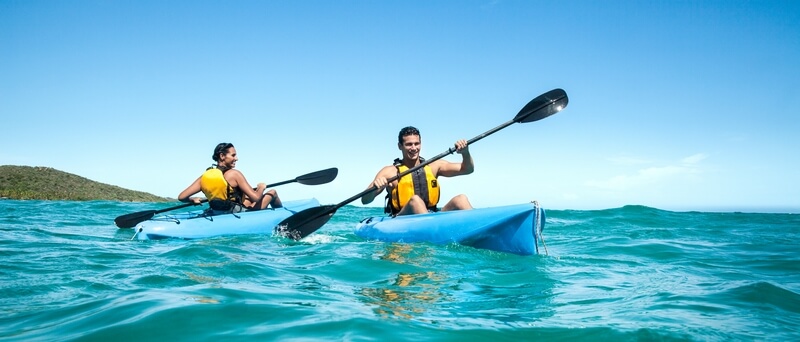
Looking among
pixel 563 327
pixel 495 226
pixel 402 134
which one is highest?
pixel 402 134

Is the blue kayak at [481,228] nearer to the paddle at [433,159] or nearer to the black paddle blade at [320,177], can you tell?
the paddle at [433,159]

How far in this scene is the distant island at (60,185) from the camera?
84.3 feet

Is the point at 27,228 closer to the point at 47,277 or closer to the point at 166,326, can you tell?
the point at 47,277

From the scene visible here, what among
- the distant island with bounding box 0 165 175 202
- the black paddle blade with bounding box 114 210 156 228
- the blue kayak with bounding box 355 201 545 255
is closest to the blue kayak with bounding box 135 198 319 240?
the black paddle blade with bounding box 114 210 156 228

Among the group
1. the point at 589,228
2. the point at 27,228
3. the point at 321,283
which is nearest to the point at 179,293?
the point at 321,283

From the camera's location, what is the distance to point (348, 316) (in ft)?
8.27

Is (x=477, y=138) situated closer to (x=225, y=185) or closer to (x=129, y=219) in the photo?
(x=225, y=185)

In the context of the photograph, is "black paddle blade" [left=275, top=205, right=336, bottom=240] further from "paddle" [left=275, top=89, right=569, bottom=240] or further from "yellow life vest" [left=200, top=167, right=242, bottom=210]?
"yellow life vest" [left=200, top=167, right=242, bottom=210]

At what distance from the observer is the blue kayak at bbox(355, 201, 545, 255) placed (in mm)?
4895

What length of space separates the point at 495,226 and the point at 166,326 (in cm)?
339

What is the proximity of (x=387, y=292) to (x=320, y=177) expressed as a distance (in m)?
6.62

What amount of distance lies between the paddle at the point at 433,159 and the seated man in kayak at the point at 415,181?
0.19m

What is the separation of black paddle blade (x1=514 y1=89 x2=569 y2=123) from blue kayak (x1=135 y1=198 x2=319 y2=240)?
12.5 feet

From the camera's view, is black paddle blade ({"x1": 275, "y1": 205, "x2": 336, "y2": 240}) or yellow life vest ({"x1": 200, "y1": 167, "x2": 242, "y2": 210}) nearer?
black paddle blade ({"x1": 275, "y1": 205, "x2": 336, "y2": 240})
